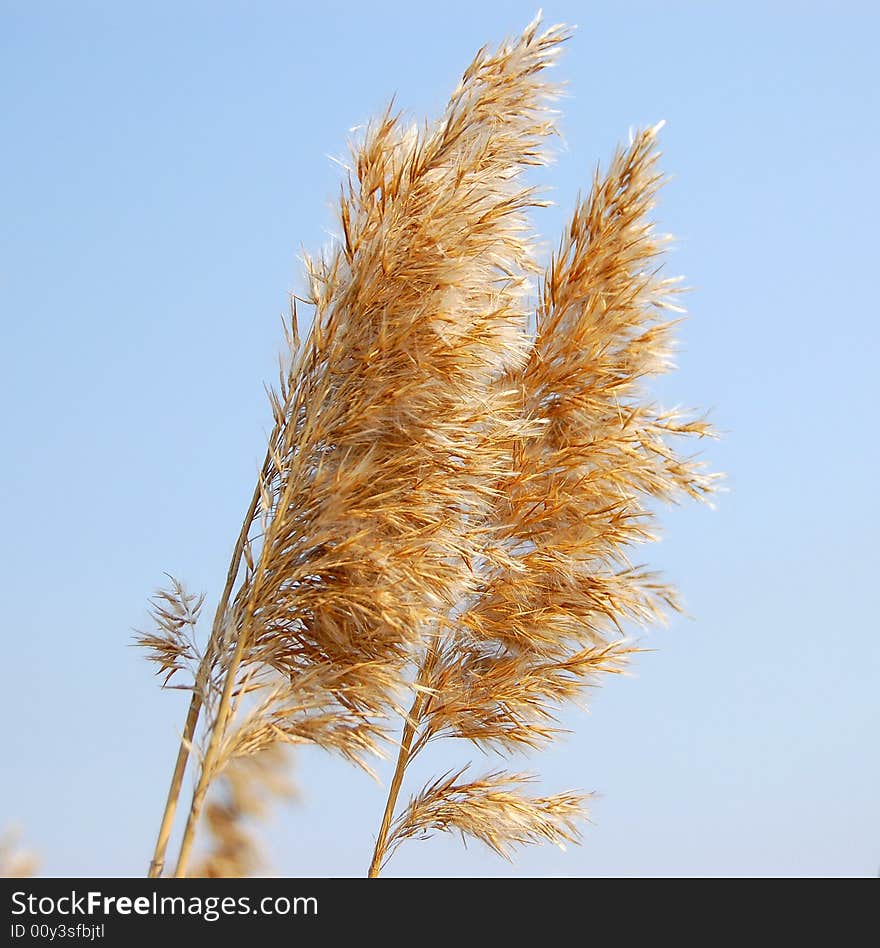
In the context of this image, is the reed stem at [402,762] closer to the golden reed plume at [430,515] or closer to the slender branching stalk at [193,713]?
the golden reed plume at [430,515]

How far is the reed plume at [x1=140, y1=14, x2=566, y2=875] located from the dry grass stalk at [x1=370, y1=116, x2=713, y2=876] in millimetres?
333

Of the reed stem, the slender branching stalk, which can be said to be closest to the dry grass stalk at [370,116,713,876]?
the reed stem

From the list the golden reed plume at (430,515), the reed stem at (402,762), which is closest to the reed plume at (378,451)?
the golden reed plume at (430,515)

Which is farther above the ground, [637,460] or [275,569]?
[637,460]

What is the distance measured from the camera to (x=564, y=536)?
284 centimetres

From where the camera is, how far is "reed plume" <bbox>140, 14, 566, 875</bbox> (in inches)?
91.5

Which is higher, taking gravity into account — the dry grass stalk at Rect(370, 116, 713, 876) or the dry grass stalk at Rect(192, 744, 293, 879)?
the dry grass stalk at Rect(370, 116, 713, 876)

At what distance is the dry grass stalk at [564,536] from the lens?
277 centimetres

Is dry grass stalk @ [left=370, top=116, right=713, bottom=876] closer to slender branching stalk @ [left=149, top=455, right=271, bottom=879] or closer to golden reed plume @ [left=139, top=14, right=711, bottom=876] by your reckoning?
golden reed plume @ [left=139, top=14, right=711, bottom=876]
